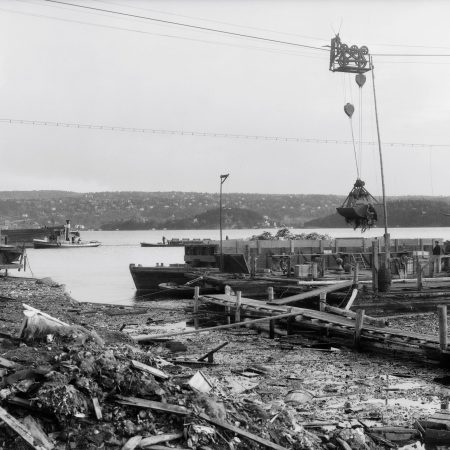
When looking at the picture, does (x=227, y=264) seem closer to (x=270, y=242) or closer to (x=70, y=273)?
(x=270, y=242)

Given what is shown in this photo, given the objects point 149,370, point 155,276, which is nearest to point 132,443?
point 149,370

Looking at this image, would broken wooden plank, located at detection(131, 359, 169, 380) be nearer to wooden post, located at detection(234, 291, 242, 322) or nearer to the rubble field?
the rubble field

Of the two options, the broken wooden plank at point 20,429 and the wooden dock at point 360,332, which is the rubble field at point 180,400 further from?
the wooden dock at point 360,332

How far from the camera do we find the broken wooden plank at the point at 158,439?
820 cm

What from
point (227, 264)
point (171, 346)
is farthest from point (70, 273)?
point (171, 346)

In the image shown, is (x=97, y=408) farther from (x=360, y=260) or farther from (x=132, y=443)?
(x=360, y=260)

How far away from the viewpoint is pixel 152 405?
29.3 ft

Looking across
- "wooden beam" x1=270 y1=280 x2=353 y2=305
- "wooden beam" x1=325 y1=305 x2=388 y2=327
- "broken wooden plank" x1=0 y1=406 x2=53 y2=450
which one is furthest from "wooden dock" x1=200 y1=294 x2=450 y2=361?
"broken wooden plank" x1=0 y1=406 x2=53 y2=450

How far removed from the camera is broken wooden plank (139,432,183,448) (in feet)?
26.9

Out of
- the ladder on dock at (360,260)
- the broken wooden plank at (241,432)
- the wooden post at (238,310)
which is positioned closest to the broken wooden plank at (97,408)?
the broken wooden plank at (241,432)

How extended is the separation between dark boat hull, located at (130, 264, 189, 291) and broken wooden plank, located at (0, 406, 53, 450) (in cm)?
3285

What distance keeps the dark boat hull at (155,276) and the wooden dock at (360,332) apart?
1729 cm

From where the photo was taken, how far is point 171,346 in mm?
18703

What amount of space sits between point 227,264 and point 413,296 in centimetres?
1623
